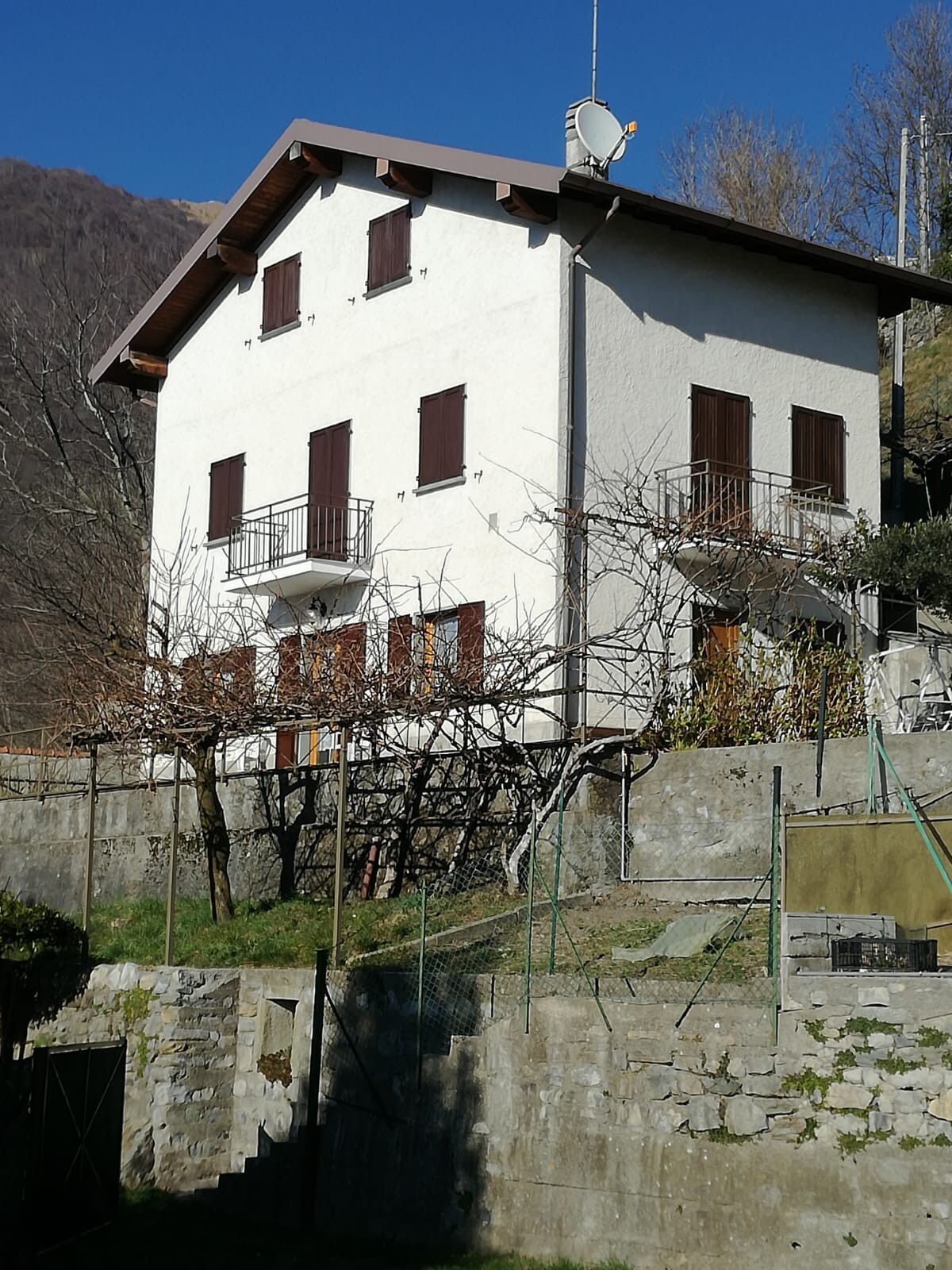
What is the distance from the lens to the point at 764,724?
18.3 meters

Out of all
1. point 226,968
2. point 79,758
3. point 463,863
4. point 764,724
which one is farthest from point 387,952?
point 79,758

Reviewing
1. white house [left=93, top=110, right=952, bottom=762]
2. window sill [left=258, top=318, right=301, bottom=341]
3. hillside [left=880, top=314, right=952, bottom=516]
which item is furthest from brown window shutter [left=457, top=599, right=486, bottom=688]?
hillside [left=880, top=314, right=952, bottom=516]

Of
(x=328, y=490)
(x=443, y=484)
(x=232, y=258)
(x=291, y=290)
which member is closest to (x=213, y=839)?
(x=443, y=484)

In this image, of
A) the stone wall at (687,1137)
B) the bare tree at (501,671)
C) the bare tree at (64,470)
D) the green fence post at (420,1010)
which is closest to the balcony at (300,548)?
the bare tree at (501,671)

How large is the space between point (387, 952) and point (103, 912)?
7317mm

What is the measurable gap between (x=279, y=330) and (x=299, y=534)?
135 inches

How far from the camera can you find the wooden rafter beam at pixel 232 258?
2520cm

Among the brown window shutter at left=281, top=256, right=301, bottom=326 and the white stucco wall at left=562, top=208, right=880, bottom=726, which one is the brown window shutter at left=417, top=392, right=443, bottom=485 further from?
the brown window shutter at left=281, top=256, right=301, bottom=326

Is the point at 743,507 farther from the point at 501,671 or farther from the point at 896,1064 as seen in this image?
the point at 896,1064

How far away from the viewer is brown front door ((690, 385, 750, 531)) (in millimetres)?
20656

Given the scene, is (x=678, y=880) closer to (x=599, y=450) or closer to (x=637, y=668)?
(x=637, y=668)

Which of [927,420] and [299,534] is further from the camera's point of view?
[927,420]

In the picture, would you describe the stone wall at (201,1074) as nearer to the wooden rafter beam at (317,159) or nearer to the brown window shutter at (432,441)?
the brown window shutter at (432,441)

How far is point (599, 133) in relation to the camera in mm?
21297
